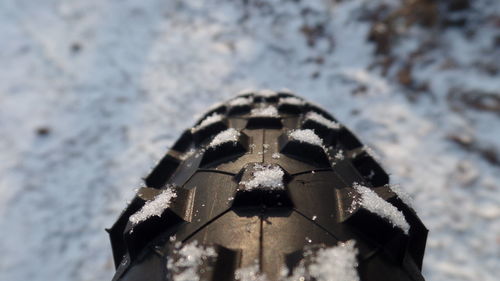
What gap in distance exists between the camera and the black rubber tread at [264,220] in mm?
1039

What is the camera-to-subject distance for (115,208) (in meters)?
3.52

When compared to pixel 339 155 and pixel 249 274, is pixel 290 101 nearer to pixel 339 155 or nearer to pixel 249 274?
pixel 339 155

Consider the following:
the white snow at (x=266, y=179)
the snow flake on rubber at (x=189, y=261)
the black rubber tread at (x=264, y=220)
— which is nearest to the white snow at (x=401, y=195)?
the black rubber tread at (x=264, y=220)

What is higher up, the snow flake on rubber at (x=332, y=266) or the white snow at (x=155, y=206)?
the white snow at (x=155, y=206)

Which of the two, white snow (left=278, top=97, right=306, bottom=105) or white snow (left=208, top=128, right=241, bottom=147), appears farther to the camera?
white snow (left=278, top=97, right=306, bottom=105)

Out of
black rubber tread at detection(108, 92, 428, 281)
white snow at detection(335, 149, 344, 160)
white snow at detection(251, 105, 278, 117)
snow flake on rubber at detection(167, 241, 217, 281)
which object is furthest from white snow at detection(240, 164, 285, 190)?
white snow at detection(251, 105, 278, 117)

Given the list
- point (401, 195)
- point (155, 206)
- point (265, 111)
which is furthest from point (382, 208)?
point (265, 111)

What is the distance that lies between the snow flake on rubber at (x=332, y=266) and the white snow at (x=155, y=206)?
0.47 m

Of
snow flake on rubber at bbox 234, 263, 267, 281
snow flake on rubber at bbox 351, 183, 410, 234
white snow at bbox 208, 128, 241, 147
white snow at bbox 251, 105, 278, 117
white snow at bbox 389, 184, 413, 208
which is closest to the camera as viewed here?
snow flake on rubber at bbox 234, 263, 267, 281

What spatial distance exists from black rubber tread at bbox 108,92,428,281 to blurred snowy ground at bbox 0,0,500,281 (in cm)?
158

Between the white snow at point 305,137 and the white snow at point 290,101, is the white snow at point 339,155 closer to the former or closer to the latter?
the white snow at point 305,137

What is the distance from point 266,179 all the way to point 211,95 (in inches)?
142

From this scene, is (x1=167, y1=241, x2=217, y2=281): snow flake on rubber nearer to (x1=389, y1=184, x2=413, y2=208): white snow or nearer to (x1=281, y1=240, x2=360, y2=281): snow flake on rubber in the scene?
(x1=281, y1=240, x2=360, y2=281): snow flake on rubber

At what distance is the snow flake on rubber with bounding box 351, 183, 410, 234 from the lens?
116 centimetres
